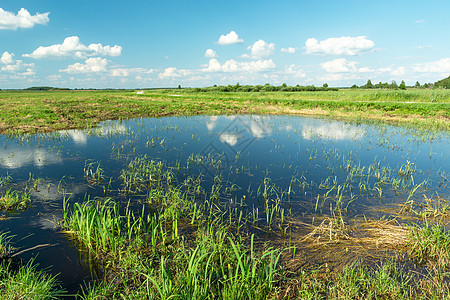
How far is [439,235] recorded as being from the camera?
16.6ft

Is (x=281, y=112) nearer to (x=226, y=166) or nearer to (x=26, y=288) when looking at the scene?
(x=226, y=166)

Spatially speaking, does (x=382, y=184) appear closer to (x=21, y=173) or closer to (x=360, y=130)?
(x=360, y=130)

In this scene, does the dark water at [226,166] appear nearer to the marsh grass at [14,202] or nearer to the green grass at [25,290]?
the marsh grass at [14,202]

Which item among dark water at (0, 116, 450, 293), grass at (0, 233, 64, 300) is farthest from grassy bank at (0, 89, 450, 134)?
grass at (0, 233, 64, 300)

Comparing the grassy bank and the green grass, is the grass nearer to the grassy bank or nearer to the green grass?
the green grass

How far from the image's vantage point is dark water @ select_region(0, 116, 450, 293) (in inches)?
255

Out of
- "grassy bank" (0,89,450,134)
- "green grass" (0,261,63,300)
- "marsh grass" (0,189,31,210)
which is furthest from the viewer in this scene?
"grassy bank" (0,89,450,134)

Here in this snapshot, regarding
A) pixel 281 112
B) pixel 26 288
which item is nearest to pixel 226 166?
pixel 26 288

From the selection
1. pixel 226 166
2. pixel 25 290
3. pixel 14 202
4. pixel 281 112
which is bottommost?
pixel 25 290

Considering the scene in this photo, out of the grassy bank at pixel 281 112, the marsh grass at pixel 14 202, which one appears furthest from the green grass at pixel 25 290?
the grassy bank at pixel 281 112

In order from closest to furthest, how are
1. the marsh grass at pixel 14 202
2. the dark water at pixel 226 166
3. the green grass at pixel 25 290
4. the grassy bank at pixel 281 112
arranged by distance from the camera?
the green grass at pixel 25 290 < the dark water at pixel 226 166 < the marsh grass at pixel 14 202 < the grassy bank at pixel 281 112

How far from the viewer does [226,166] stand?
37.2 ft

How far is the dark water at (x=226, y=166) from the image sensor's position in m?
6.48

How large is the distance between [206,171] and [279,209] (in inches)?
170
